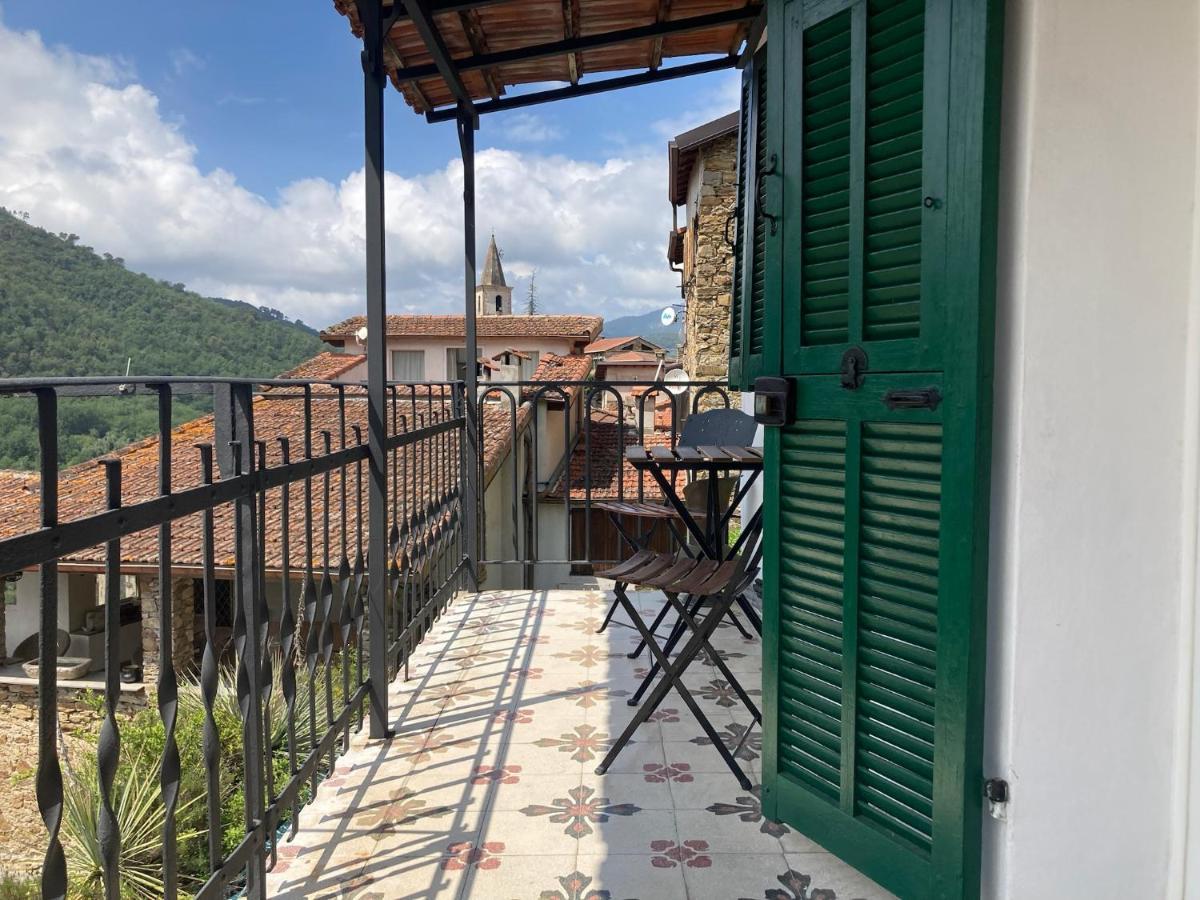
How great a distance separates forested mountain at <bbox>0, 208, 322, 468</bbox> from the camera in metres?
11.1

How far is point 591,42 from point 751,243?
1.44 m

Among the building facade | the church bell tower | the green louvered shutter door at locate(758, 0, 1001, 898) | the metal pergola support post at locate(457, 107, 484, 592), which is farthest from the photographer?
the church bell tower

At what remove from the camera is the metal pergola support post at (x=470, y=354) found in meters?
4.17

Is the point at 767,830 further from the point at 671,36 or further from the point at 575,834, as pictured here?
the point at 671,36

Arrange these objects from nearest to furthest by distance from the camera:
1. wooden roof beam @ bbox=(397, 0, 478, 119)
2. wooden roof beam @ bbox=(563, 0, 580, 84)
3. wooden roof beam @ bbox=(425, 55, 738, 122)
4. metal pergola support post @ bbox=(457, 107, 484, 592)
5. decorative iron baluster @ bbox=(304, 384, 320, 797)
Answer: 1. decorative iron baluster @ bbox=(304, 384, 320, 797)
2. wooden roof beam @ bbox=(397, 0, 478, 119)
3. wooden roof beam @ bbox=(563, 0, 580, 84)
4. wooden roof beam @ bbox=(425, 55, 738, 122)
5. metal pergola support post @ bbox=(457, 107, 484, 592)

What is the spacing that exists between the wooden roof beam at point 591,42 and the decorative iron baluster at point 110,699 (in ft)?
9.33

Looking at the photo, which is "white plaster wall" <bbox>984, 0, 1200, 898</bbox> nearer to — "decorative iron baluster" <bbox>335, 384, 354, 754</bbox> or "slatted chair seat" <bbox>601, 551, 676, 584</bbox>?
"slatted chair seat" <bbox>601, 551, 676, 584</bbox>

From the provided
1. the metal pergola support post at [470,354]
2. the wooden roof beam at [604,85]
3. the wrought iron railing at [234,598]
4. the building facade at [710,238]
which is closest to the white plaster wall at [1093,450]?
the wrought iron railing at [234,598]

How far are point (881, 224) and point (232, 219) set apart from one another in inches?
4309

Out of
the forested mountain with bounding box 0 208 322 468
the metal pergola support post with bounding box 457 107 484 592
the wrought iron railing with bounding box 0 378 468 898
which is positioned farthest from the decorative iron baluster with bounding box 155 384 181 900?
the forested mountain with bounding box 0 208 322 468

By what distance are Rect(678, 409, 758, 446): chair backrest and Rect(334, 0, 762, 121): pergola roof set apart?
159cm

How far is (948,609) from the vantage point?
5.56 feet

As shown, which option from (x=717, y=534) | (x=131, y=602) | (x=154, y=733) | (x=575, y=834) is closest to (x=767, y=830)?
(x=575, y=834)

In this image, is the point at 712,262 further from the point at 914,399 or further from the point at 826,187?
the point at 914,399
